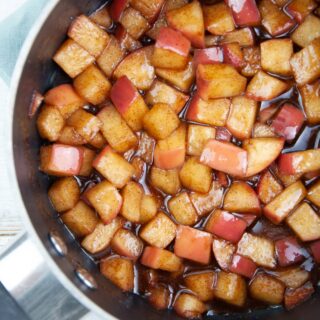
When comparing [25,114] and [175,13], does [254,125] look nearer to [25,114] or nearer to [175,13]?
[175,13]

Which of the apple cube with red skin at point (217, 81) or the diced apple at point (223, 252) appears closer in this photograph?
the apple cube with red skin at point (217, 81)

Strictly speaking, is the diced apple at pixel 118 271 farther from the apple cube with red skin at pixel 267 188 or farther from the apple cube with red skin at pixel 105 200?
the apple cube with red skin at pixel 267 188

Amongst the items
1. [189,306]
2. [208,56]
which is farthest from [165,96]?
[189,306]

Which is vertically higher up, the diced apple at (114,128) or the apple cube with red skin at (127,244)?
the diced apple at (114,128)

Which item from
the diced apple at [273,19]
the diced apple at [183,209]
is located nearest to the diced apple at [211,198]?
the diced apple at [183,209]

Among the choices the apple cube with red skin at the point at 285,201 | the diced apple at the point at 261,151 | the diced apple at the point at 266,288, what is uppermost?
the diced apple at the point at 261,151

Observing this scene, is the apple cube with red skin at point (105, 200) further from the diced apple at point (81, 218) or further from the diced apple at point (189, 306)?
the diced apple at point (189, 306)
